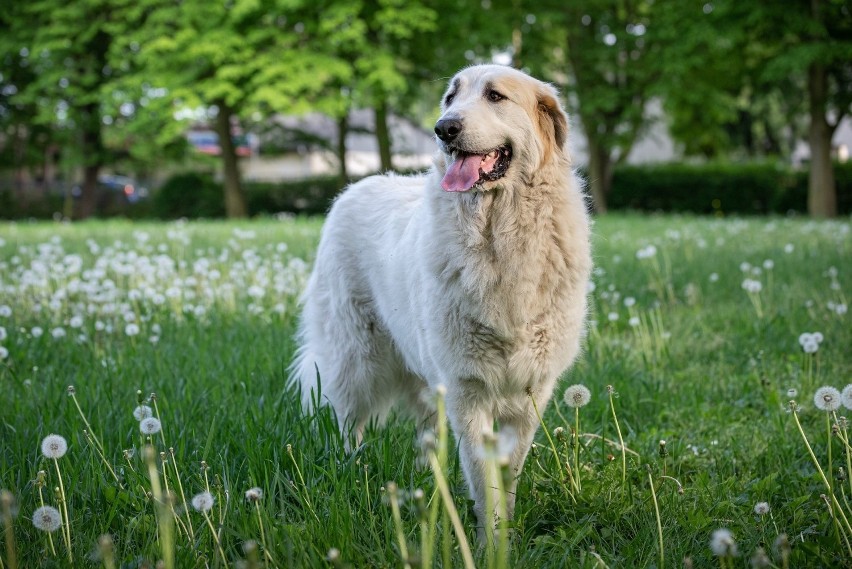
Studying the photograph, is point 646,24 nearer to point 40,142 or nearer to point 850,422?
point 40,142

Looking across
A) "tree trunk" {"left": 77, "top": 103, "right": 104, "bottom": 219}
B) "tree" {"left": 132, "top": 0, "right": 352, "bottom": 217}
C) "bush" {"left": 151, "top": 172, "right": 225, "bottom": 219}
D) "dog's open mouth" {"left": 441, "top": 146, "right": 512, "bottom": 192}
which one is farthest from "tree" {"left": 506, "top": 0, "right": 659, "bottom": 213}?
"dog's open mouth" {"left": 441, "top": 146, "right": 512, "bottom": 192}

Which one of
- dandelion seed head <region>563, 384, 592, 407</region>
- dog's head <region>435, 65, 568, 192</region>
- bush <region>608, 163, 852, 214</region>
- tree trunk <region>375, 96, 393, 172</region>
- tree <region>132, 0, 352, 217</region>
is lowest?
bush <region>608, 163, 852, 214</region>

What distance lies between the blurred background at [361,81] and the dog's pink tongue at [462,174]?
52.7 feet

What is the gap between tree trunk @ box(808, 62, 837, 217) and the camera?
21.0m

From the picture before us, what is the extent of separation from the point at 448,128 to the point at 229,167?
22.7 m

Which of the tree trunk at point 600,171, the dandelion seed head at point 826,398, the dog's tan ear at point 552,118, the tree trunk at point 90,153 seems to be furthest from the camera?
the tree trunk at point 90,153

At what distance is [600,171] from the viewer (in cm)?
2631

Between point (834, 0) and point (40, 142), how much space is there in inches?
1058

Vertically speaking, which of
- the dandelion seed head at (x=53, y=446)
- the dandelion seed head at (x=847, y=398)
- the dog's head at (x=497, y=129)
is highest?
the dog's head at (x=497, y=129)

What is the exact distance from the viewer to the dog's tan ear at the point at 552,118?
3.34 metres

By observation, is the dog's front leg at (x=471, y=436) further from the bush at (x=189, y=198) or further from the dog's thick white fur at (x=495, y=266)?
the bush at (x=189, y=198)

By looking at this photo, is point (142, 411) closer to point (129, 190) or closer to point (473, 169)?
point (473, 169)

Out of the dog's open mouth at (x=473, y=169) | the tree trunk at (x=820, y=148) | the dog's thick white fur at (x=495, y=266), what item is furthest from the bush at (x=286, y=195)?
the dog's open mouth at (x=473, y=169)

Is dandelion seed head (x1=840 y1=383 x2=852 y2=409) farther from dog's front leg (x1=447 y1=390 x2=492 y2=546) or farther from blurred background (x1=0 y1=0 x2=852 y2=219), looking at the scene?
blurred background (x1=0 y1=0 x2=852 y2=219)
